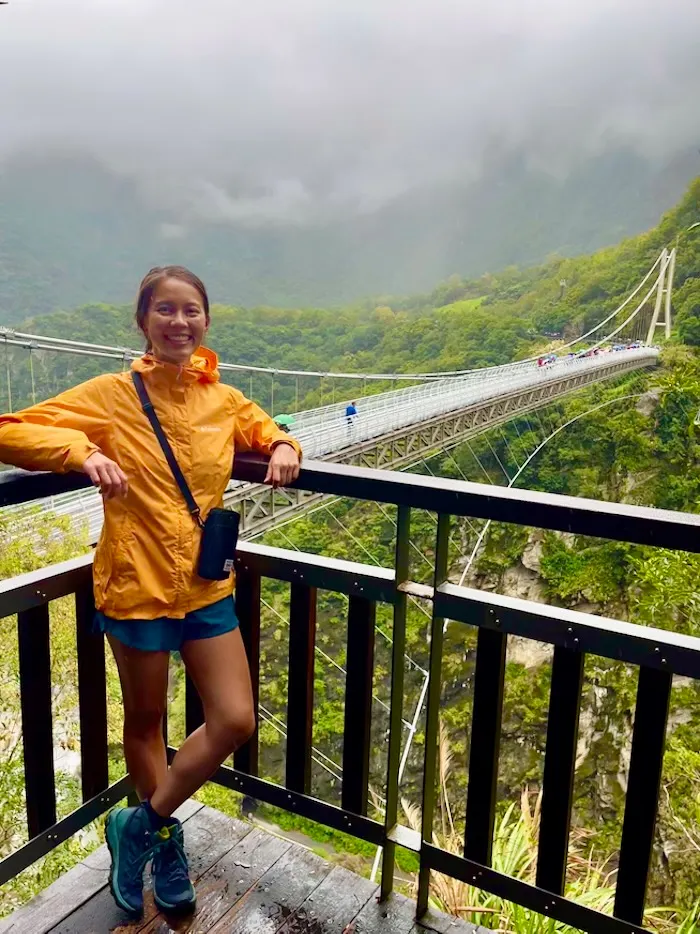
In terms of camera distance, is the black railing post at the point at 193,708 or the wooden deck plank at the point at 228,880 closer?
the wooden deck plank at the point at 228,880

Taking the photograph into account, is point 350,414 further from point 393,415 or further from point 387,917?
point 387,917

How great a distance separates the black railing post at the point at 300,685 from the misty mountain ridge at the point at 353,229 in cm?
3651

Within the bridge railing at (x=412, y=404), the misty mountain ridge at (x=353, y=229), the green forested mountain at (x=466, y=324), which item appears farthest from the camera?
the misty mountain ridge at (x=353, y=229)

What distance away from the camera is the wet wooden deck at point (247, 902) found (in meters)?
1.05

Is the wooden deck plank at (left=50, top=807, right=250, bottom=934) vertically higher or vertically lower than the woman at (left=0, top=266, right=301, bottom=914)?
lower

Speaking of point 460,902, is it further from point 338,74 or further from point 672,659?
point 338,74

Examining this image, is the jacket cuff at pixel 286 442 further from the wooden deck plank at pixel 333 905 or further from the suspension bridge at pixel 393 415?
the suspension bridge at pixel 393 415

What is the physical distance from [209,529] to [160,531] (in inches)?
2.6

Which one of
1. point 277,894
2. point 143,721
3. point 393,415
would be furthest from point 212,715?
point 393,415

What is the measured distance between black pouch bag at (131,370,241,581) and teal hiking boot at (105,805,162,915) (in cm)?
41

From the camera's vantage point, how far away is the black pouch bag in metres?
0.96

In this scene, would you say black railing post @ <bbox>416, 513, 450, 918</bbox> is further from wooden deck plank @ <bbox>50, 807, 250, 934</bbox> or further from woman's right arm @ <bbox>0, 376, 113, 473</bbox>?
woman's right arm @ <bbox>0, 376, 113, 473</bbox>

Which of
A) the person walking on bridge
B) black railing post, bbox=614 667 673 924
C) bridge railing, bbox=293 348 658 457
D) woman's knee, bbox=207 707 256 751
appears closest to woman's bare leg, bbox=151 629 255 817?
woman's knee, bbox=207 707 256 751

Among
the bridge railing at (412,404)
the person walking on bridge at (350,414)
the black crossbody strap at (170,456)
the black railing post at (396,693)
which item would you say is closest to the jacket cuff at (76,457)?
the black crossbody strap at (170,456)
